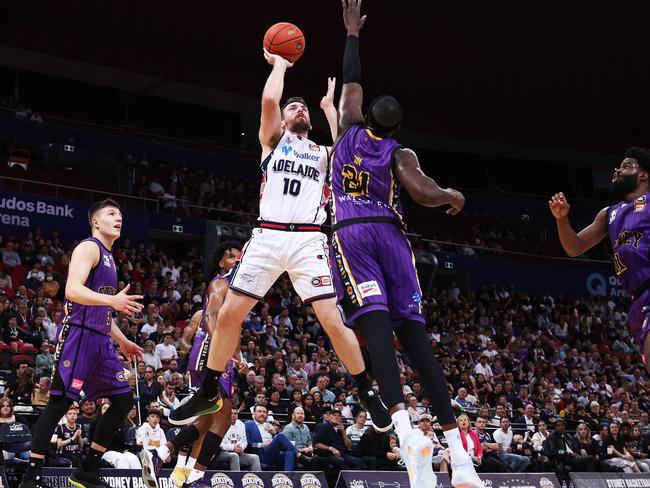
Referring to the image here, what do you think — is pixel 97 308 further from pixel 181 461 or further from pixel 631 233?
pixel 631 233

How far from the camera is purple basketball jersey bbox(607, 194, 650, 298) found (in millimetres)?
7574

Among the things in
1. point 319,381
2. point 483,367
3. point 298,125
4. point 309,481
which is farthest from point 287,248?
point 483,367

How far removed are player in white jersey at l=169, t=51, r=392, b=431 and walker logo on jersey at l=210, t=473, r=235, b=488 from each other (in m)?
4.66

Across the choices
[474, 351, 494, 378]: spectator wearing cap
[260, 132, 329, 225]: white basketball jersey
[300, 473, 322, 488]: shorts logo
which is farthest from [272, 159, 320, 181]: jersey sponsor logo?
[474, 351, 494, 378]: spectator wearing cap

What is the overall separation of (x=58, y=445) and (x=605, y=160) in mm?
30747

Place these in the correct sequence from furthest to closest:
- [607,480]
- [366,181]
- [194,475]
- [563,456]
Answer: [563,456]
[607,480]
[194,475]
[366,181]

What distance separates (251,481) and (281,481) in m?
0.57

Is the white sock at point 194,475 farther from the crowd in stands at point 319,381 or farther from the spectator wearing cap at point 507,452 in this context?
the spectator wearing cap at point 507,452

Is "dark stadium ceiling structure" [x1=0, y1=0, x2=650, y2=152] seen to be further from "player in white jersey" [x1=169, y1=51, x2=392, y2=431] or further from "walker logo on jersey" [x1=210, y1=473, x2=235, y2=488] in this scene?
"player in white jersey" [x1=169, y1=51, x2=392, y2=431]

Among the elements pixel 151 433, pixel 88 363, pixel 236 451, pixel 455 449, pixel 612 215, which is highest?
pixel 612 215

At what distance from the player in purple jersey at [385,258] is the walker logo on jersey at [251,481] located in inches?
279

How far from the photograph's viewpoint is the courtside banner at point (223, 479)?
11.3 m

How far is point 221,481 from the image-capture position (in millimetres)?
12195

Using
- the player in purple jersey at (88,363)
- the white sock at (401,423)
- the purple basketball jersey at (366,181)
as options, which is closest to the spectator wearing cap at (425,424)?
the player in purple jersey at (88,363)
